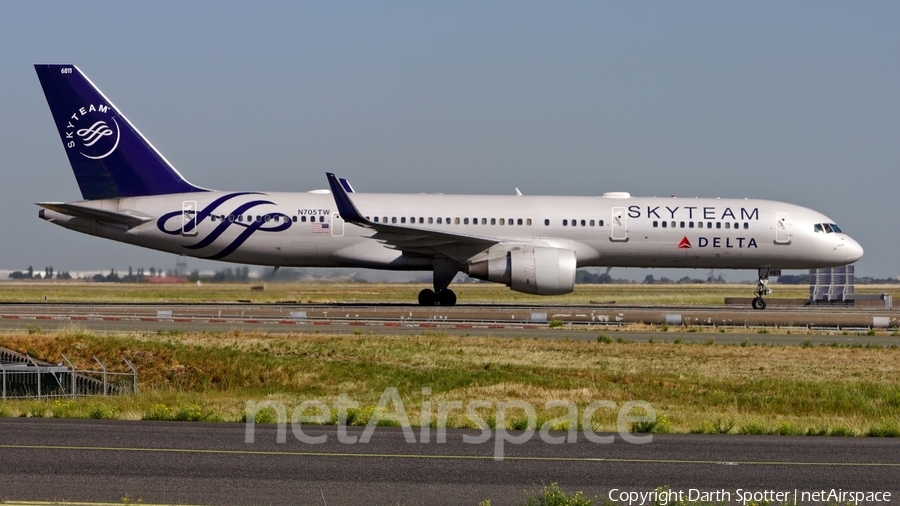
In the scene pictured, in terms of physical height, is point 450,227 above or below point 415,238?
above

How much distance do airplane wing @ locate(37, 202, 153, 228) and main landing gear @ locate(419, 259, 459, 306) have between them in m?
9.99

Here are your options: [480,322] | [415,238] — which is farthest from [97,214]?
[480,322]

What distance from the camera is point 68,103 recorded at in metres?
35.9

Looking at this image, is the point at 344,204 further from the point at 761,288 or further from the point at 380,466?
the point at 380,466

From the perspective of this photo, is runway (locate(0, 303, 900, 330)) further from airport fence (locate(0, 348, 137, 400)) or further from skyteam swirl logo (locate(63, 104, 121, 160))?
airport fence (locate(0, 348, 137, 400))

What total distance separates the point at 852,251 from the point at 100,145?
27.5 metres

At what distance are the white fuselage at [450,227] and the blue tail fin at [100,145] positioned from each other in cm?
59

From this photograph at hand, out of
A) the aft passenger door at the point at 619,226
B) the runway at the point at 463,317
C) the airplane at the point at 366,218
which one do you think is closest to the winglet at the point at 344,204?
Result: the airplane at the point at 366,218

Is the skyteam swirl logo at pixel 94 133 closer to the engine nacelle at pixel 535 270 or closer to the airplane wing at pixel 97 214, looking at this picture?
the airplane wing at pixel 97 214

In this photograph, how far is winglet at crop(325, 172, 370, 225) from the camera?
3164 cm

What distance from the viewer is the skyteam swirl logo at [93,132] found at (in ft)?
117

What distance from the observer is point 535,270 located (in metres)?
33.2

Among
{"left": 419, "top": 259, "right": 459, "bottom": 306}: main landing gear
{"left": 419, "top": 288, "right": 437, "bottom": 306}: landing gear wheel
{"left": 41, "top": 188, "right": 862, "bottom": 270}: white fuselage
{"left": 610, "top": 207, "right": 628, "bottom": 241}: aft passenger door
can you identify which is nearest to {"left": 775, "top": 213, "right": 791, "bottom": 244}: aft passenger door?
{"left": 41, "top": 188, "right": 862, "bottom": 270}: white fuselage

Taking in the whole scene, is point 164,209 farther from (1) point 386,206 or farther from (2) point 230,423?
(2) point 230,423
